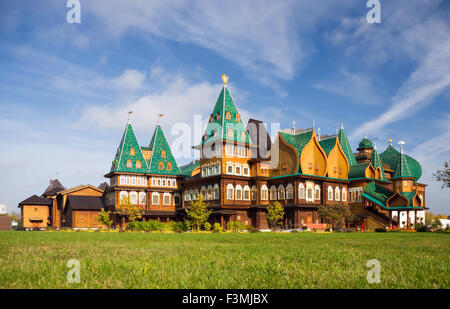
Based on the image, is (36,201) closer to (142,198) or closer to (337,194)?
(142,198)

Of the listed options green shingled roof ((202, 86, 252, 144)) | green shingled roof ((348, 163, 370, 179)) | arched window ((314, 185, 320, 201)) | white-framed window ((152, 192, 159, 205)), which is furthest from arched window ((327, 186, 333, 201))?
white-framed window ((152, 192, 159, 205))

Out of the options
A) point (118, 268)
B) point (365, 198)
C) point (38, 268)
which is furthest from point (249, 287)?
point (365, 198)

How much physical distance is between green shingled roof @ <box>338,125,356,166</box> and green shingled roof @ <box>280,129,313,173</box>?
1062cm

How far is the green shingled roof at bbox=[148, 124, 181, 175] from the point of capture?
59.4 m

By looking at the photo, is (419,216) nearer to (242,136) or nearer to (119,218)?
(242,136)

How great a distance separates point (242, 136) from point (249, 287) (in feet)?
148

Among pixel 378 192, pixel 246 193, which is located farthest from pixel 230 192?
pixel 378 192

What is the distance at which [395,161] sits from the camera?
6700cm

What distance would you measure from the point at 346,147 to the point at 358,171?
20.7 feet

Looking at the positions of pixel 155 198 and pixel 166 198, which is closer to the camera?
pixel 155 198

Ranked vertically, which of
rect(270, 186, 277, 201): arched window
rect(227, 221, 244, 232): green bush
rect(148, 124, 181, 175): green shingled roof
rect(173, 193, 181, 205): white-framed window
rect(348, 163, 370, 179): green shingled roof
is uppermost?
rect(148, 124, 181, 175): green shingled roof

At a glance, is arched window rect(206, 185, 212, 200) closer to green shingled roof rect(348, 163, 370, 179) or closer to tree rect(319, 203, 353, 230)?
tree rect(319, 203, 353, 230)

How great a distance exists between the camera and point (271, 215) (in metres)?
47.1
